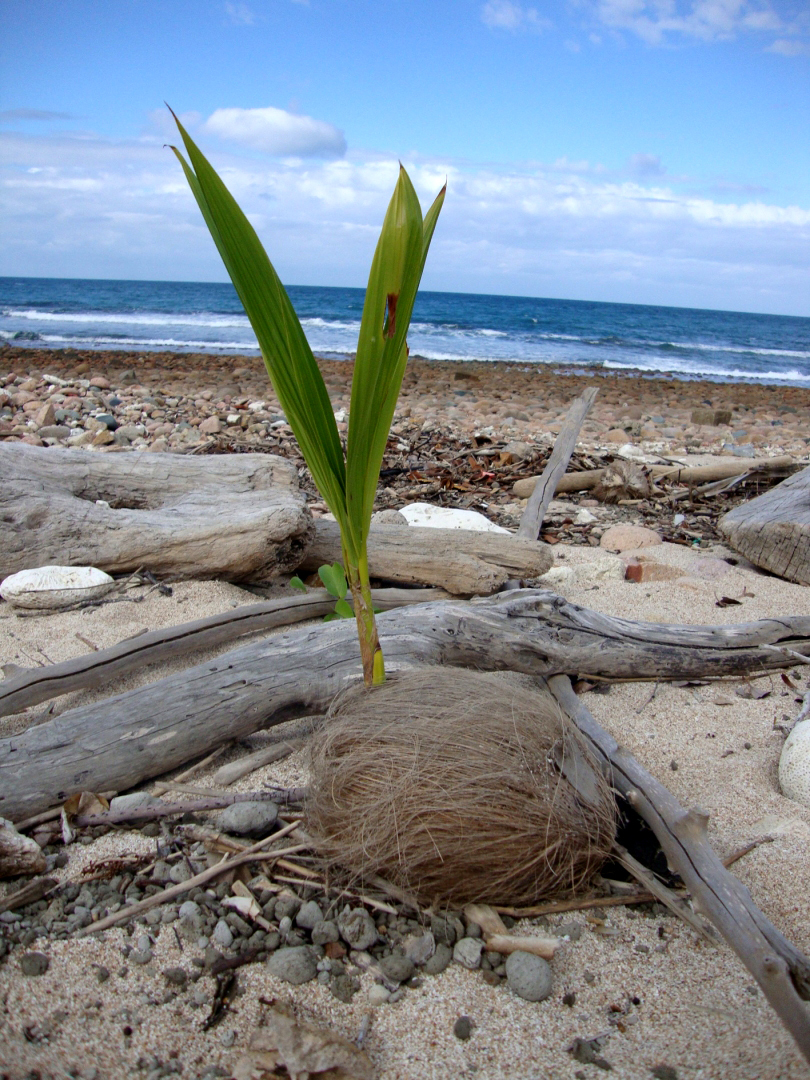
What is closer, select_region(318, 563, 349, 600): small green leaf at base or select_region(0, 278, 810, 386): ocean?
select_region(318, 563, 349, 600): small green leaf at base

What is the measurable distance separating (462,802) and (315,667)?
843 millimetres

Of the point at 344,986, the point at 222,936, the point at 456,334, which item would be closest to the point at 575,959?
the point at 344,986

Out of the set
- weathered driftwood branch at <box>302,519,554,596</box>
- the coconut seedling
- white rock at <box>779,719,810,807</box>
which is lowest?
white rock at <box>779,719,810,807</box>

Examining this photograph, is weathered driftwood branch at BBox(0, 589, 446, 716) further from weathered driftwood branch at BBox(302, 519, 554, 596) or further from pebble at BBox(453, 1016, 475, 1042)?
pebble at BBox(453, 1016, 475, 1042)

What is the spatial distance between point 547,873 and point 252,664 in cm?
111

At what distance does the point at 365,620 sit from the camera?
1930 mm

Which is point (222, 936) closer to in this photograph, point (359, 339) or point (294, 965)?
point (294, 965)

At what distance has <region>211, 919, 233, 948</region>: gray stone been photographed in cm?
157

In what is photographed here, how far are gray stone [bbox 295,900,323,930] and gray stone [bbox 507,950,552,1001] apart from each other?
44cm

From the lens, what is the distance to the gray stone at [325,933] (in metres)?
1.59

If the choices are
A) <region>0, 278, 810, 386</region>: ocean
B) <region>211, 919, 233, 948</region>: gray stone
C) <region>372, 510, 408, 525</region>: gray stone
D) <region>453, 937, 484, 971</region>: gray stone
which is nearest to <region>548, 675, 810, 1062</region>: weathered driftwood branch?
<region>453, 937, 484, 971</region>: gray stone

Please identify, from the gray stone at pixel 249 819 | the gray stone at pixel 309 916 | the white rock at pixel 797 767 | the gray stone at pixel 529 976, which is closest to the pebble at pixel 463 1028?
the gray stone at pixel 529 976

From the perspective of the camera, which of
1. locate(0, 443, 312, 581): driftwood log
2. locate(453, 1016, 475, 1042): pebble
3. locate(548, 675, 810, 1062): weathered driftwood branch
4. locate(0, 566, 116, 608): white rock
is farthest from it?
locate(0, 443, 312, 581): driftwood log

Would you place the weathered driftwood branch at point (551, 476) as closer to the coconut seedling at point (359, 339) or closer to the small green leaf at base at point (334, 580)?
the small green leaf at base at point (334, 580)
